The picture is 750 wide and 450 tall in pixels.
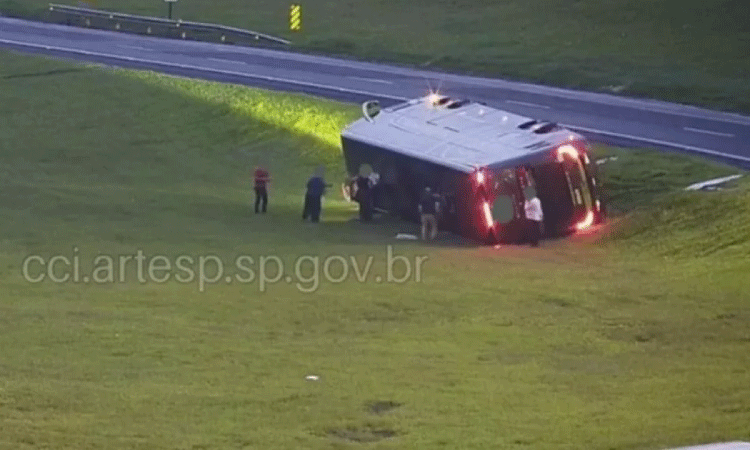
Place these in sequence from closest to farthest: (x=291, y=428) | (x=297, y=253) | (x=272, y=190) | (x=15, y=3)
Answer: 1. (x=291, y=428)
2. (x=297, y=253)
3. (x=272, y=190)
4. (x=15, y=3)

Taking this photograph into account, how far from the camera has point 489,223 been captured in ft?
108

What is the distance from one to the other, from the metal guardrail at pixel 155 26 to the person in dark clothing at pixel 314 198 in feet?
102

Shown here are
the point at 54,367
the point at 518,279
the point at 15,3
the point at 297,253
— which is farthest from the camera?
the point at 15,3

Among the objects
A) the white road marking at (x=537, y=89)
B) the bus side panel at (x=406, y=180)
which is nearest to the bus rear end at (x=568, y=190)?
the bus side panel at (x=406, y=180)

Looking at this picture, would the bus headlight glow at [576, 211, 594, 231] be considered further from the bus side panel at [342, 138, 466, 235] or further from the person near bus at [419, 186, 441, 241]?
the person near bus at [419, 186, 441, 241]

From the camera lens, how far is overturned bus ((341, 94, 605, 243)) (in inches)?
1292

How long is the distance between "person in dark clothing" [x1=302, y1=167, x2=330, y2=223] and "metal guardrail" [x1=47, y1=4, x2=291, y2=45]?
31.2 meters

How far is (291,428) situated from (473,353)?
524 cm

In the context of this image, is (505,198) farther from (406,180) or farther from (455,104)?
(455,104)

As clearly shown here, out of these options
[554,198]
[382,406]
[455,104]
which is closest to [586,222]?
[554,198]

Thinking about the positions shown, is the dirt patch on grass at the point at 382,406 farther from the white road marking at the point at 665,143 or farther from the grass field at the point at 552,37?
the grass field at the point at 552,37

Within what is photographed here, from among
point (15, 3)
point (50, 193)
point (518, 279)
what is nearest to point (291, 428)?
point (518, 279)

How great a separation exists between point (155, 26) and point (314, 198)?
37.6 meters

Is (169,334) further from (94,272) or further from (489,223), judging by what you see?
(489,223)
